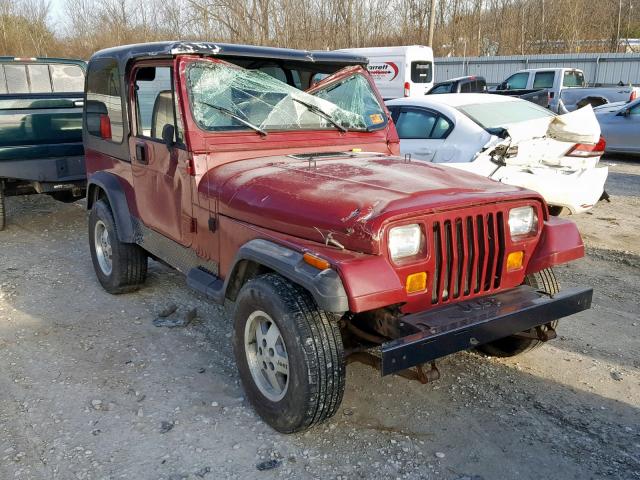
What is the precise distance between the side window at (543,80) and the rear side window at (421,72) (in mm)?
4258

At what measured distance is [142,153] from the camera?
176 inches

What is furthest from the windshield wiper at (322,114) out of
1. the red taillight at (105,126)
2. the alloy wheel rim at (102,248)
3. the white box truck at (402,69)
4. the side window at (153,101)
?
the white box truck at (402,69)

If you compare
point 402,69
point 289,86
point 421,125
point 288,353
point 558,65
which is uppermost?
point 558,65

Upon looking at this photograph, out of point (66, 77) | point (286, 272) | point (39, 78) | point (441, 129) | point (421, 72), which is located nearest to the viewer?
point (286, 272)

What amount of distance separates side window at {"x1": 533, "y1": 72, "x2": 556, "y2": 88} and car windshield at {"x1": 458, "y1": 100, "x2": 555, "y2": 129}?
466 inches

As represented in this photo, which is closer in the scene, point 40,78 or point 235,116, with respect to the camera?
point 235,116

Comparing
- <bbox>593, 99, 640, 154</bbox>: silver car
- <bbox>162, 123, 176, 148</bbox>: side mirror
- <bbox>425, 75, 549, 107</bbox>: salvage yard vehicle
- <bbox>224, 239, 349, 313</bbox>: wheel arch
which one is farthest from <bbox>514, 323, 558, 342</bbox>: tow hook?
<bbox>425, 75, 549, 107</bbox>: salvage yard vehicle

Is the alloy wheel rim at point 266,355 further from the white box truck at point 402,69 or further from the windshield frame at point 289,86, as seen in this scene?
the white box truck at point 402,69

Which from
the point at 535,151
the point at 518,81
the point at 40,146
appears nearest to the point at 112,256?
the point at 40,146

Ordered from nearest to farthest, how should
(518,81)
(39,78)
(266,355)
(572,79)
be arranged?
(266,355) < (39,78) < (572,79) < (518,81)

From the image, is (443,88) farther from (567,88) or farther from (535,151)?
(535,151)

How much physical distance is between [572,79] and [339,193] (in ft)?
59.5

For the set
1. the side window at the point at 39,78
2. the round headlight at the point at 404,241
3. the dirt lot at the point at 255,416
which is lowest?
the dirt lot at the point at 255,416

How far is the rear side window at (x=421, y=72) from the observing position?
69.2 feet
